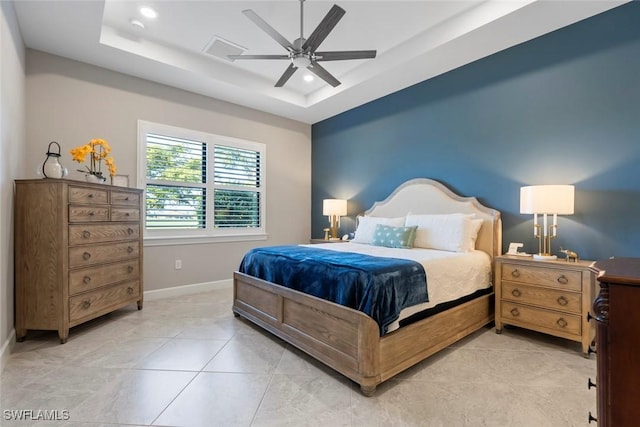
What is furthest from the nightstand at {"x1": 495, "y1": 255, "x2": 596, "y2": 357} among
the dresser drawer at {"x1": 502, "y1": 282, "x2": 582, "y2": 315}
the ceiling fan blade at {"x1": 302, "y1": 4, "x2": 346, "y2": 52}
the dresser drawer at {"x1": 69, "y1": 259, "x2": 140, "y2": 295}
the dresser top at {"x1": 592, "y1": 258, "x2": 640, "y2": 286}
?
the dresser drawer at {"x1": 69, "y1": 259, "x2": 140, "y2": 295}

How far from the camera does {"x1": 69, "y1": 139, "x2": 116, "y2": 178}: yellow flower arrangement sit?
112 inches

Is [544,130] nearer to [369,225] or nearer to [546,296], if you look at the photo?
[546,296]

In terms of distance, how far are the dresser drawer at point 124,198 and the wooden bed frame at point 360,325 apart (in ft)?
4.62

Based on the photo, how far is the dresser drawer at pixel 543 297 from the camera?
233cm

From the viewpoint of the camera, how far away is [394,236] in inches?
129

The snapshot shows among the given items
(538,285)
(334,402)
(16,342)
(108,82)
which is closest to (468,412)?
(334,402)

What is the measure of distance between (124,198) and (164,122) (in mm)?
1307

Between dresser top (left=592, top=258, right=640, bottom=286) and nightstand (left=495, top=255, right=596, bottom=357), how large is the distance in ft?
4.62

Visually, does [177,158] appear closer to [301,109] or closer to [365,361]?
[301,109]

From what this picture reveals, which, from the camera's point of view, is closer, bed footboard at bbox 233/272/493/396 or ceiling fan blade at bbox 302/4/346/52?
bed footboard at bbox 233/272/493/396

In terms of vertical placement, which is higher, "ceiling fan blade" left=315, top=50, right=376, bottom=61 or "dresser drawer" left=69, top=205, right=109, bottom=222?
"ceiling fan blade" left=315, top=50, right=376, bottom=61

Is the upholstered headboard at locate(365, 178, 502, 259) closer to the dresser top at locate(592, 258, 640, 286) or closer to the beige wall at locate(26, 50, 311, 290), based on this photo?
the beige wall at locate(26, 50, 311, 290)

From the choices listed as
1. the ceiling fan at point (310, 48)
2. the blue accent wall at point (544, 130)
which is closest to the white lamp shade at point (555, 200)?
the blue accent wall at point (544, 130)

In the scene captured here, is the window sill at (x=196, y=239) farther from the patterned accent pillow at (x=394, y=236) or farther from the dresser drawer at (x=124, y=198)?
the patterned accent pillow at (x=394, y=236)
